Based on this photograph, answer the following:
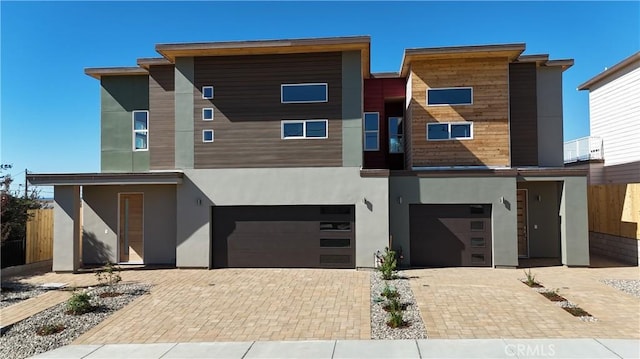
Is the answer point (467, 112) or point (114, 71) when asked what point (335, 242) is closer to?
point (467, 112)

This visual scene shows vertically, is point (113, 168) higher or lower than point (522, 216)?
higher

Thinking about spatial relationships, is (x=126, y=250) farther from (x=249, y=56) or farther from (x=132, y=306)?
(x=249, y=56)

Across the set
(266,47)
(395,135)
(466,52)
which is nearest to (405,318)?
(266,47)

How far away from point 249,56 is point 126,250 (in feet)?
26.7

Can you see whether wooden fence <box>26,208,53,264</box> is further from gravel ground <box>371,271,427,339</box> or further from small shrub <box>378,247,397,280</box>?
small shrub <box>378,247,397,280</box>

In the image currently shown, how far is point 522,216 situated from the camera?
49.4ft

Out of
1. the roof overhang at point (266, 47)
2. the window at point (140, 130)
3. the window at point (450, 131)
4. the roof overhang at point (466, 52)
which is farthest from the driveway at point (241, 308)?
the roof overhang at point (466, 52)

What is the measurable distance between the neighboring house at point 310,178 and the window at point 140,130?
1.77ft

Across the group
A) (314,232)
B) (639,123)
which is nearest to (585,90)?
(639,123)

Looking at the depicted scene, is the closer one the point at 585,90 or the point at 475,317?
the point at 475,317

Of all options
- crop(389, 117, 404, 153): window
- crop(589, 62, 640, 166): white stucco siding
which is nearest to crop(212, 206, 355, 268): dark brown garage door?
crop(389, 117, 404, 153): window

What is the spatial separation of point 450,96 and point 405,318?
904 cm

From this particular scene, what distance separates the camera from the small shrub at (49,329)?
7524mm

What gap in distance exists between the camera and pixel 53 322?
26.7 feet
